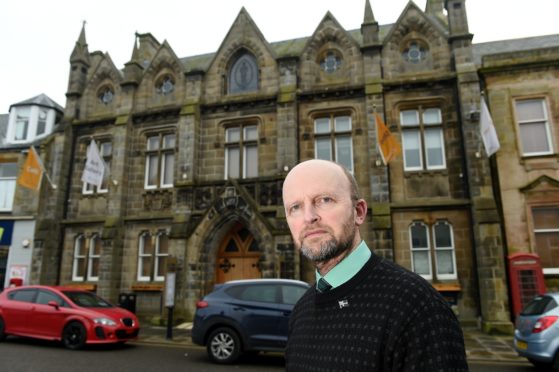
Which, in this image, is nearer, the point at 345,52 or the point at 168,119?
the point at 345,52

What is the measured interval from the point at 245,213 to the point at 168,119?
20.0 feet

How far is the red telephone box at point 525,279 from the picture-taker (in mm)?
11672

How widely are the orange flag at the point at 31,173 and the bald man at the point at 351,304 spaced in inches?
677

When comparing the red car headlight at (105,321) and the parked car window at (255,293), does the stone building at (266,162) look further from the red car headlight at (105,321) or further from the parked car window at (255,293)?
the parked car window at (255,293)

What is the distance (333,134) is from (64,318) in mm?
10548

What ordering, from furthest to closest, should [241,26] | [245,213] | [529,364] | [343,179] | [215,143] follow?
[241,26], [215,143], [245,213], [529,364], [343,179]

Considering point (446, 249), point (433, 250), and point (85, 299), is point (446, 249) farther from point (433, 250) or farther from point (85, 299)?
point (85, 299)

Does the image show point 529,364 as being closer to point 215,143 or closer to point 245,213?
point 245,213

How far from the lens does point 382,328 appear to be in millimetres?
1322

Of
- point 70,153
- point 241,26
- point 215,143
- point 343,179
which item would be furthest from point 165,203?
point 343,179

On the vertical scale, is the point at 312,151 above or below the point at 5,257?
above

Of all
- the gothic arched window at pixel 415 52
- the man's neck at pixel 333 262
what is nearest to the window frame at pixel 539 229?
the gothic arched window at pixel 415 52

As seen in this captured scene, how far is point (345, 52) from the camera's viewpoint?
15.9m

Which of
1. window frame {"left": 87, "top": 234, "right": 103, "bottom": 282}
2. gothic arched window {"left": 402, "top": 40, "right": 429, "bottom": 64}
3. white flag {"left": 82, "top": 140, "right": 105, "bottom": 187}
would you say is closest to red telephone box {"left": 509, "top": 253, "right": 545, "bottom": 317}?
gothic arched window {"left": 402, "top": 40, "right": 429, "bottom": 64}
